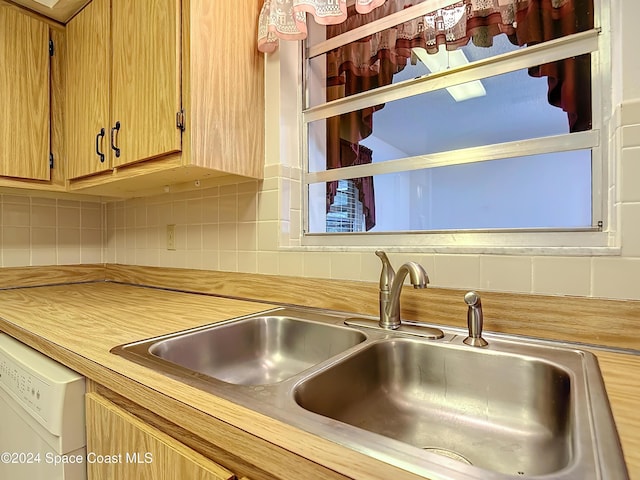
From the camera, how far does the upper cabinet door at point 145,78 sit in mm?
1078

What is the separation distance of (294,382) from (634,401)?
0.51m

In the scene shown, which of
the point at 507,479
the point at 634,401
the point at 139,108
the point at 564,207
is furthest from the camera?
the point at 139,108

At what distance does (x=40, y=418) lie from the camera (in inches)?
27.1

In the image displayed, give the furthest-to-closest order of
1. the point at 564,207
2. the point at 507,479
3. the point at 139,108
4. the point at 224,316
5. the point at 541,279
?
the point at 139,108 < the point at 224,316 < the point at 564,207 < the point at 541,279 < the point at 507,479

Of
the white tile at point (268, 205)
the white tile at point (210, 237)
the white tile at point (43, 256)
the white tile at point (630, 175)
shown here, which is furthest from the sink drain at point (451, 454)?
the white tile at point (43, 256)

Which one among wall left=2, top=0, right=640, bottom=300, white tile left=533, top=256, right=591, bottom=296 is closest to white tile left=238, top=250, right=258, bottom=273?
wall left=2, top=0, right=640, bottom=300

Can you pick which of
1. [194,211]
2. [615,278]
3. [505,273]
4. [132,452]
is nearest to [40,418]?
[132,452]

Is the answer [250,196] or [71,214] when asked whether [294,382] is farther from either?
[71,214]

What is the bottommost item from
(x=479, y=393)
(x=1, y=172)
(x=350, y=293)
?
(x=479, y=393)

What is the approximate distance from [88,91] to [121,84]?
290 millimetres

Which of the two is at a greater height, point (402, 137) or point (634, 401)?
point (402, 137)

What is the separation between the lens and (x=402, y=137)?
1.22m

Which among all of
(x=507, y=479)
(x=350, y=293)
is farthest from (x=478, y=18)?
(x=507, y=479)

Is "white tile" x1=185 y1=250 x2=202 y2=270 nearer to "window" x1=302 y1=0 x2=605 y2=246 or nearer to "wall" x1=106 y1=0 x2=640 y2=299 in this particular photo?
"wall" x1=106 y1=0 x2=640 y2=299
